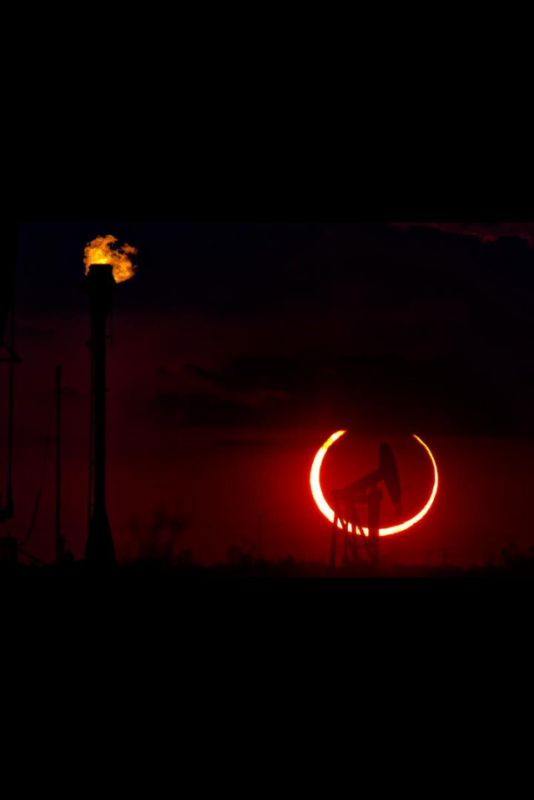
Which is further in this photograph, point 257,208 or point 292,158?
point 257,208

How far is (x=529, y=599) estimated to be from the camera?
3.57 meters

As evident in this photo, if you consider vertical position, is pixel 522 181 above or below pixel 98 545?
above

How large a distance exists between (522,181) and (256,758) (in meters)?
3.37

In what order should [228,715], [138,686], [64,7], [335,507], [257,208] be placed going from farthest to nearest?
1. [335,507]
2. [257,208]
3. [64,7]
4. [138,686]
5. [228,715]

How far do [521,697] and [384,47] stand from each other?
252 centimetres

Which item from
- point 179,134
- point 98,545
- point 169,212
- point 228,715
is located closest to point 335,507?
point 98,545

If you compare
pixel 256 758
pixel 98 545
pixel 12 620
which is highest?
pixel 98 545

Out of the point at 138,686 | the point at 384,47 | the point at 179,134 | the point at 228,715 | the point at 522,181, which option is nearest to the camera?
the point at 228,715

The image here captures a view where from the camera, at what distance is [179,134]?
4.21m

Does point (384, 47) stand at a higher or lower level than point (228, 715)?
higher

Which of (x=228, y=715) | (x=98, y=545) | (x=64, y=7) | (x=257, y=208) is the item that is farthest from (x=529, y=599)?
(x=98, y=545)

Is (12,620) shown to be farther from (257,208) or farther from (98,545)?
(98,545)

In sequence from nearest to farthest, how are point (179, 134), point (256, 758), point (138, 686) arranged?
point (256, 758), point (138, 686), point (179, 134)

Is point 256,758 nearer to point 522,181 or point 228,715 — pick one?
point 228,715
